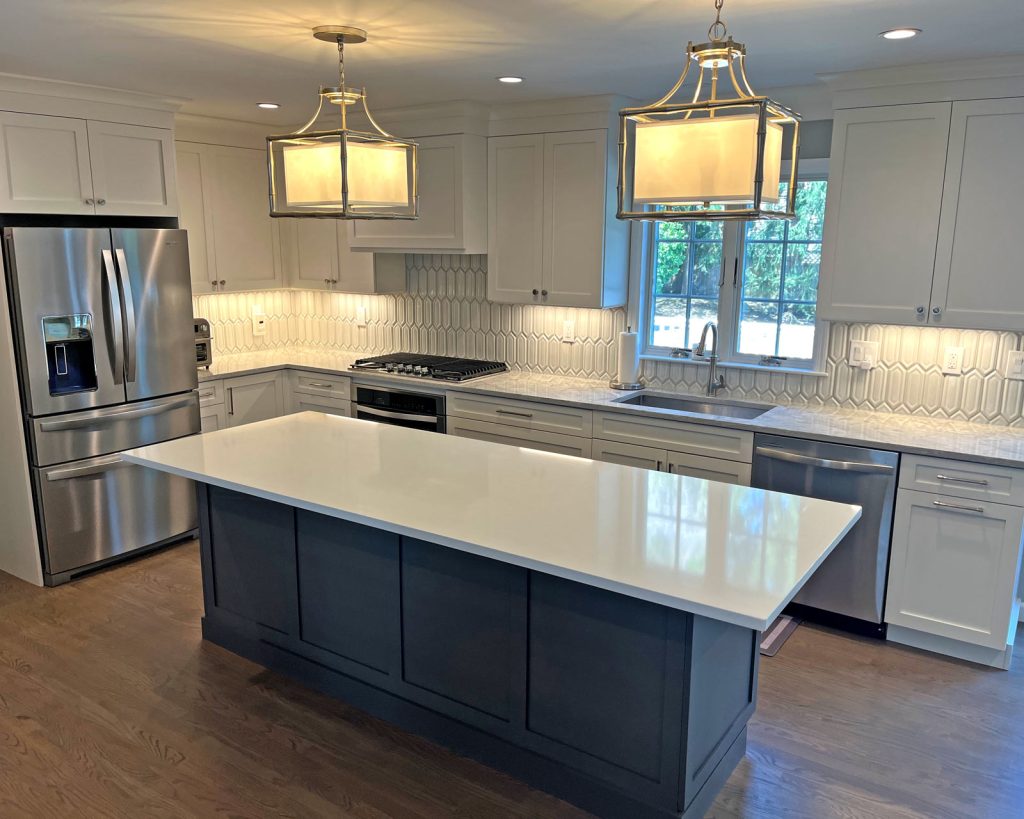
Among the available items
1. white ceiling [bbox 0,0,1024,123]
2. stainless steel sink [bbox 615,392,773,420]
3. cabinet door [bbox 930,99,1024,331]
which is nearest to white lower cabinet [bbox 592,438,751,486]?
stainless steel sink [bbox 615,392,773,420]

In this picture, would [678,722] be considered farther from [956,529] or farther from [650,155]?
[956,529]

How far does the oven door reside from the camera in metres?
4.78

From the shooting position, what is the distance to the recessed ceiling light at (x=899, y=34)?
2.80m

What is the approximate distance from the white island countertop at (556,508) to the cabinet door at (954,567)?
1.09 metres

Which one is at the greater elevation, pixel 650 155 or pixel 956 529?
pixel 650 155

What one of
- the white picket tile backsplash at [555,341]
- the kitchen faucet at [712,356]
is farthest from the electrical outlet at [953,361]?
the kitchen faucet at [712,356]

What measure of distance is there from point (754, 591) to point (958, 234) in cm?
229

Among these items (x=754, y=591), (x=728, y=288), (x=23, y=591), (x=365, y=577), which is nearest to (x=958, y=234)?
(x=728, y=288)

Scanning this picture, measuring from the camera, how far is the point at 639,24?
2.77m

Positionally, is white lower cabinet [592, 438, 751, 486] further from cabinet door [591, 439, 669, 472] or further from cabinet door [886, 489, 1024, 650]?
cabinet door [886, 489, 1024, 650]

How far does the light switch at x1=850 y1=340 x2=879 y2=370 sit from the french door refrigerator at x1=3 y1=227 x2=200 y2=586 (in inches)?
137

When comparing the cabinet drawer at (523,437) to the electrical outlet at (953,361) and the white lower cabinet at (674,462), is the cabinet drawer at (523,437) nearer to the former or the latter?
the white lower cabinet at (674,462)

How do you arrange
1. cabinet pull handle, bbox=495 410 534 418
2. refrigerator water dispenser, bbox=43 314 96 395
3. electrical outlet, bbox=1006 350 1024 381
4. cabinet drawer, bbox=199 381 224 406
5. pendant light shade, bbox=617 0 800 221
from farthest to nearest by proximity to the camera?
cabinet drawer, bbox=199 381 224 406 < cabinet pull handle, bbox=495 410 534 418 < refrigerator water dispenser, bbox=43 314 96 395 < electrical outlet, bbox=1006 350 1024 381 < pendant light shade, bbox=617 0 800 221

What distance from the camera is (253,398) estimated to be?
17.3ft
